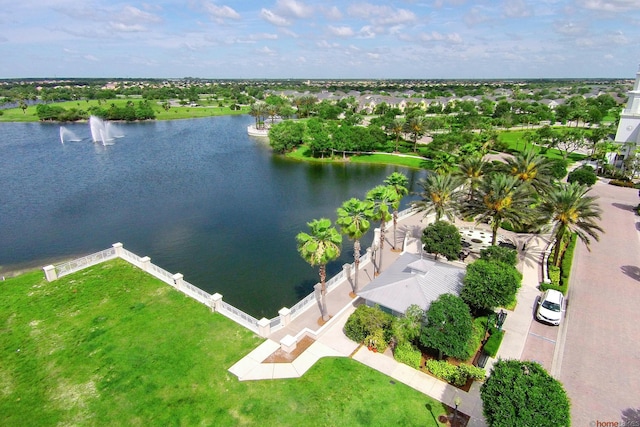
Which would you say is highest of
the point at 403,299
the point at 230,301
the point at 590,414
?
the point at 403,299

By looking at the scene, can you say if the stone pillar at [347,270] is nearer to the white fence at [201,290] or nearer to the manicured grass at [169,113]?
the white fence at [201,290]

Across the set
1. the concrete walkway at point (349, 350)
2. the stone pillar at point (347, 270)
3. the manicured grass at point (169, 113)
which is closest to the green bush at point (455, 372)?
the concrete walkway at point (349, 350)

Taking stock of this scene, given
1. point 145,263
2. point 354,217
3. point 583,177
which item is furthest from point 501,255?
point 583,177

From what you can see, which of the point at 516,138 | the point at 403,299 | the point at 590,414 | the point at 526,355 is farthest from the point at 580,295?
the point at 516,138

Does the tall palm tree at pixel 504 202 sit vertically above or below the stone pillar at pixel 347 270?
above

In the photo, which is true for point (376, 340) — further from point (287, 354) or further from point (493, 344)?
point (493, 344)

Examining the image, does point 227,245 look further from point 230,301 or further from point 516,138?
point 516,138
